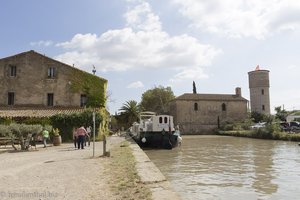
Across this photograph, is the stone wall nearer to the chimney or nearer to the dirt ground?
the chimney

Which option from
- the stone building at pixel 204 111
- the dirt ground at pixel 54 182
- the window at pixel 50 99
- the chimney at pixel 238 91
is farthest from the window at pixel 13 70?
the chimney at pixel 238 91

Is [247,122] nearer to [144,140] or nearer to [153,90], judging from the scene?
[153,90]

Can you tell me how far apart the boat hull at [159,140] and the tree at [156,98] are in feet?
159

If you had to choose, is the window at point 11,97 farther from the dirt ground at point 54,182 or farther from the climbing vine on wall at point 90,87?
the dirt ground at point 54,182

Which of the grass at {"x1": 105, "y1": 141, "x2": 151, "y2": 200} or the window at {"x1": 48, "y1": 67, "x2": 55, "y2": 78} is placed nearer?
the grass at {"x1": 105, "y1": 141, "x2": 151, "y2": 200}

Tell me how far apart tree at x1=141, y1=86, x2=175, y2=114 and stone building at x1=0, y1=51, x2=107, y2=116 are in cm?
4498

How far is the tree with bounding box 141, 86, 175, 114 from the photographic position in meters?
80.8

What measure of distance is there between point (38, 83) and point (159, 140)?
14.5 m

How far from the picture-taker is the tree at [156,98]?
265 ft

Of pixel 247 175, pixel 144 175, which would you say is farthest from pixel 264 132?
pixel 144 175

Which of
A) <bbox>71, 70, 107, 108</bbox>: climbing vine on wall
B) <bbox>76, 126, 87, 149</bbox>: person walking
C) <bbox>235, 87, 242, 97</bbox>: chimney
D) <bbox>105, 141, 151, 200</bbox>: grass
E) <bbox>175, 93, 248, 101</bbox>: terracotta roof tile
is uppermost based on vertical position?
<bbox>235, 87, 242, 97</bbox>: chimney

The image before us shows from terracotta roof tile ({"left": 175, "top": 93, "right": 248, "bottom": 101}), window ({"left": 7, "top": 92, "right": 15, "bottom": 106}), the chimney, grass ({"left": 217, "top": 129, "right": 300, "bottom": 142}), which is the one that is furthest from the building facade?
the chimney

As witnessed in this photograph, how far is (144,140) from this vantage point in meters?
30.5

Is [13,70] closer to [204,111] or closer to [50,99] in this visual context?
[50,99]
